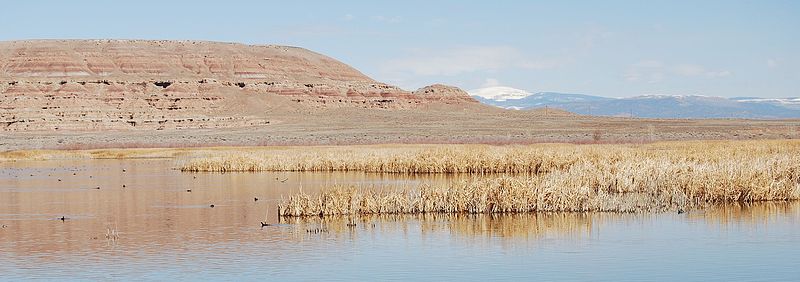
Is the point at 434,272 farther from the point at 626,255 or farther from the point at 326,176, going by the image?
the point at 326,176

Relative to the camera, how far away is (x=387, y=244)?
832 inches

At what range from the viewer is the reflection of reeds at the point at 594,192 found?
25344 millimetres

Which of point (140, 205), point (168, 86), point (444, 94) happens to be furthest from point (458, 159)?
point (444, 94)

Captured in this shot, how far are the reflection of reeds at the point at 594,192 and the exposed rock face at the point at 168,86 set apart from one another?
304ft

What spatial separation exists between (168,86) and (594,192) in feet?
391

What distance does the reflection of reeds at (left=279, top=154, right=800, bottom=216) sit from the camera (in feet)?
83.1

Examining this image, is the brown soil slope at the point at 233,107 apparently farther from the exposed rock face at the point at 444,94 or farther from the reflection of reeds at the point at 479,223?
the reflection of reeds at the point at 479,223

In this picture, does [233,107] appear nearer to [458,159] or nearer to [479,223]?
[458,159]

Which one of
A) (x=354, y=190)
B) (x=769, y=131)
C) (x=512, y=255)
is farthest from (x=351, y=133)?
(x=512, y=255)

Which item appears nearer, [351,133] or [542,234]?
[542,234]

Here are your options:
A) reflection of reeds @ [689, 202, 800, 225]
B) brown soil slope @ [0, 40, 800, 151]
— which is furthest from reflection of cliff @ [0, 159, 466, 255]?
brown soil slope @ [0, 40, 800, 151]

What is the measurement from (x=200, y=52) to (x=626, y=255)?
159 meters

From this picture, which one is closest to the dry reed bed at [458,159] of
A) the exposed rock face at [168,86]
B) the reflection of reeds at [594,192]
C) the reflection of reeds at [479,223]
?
the reflection of reeds at [594,192]

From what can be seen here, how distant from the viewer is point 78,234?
23438 millimetres
